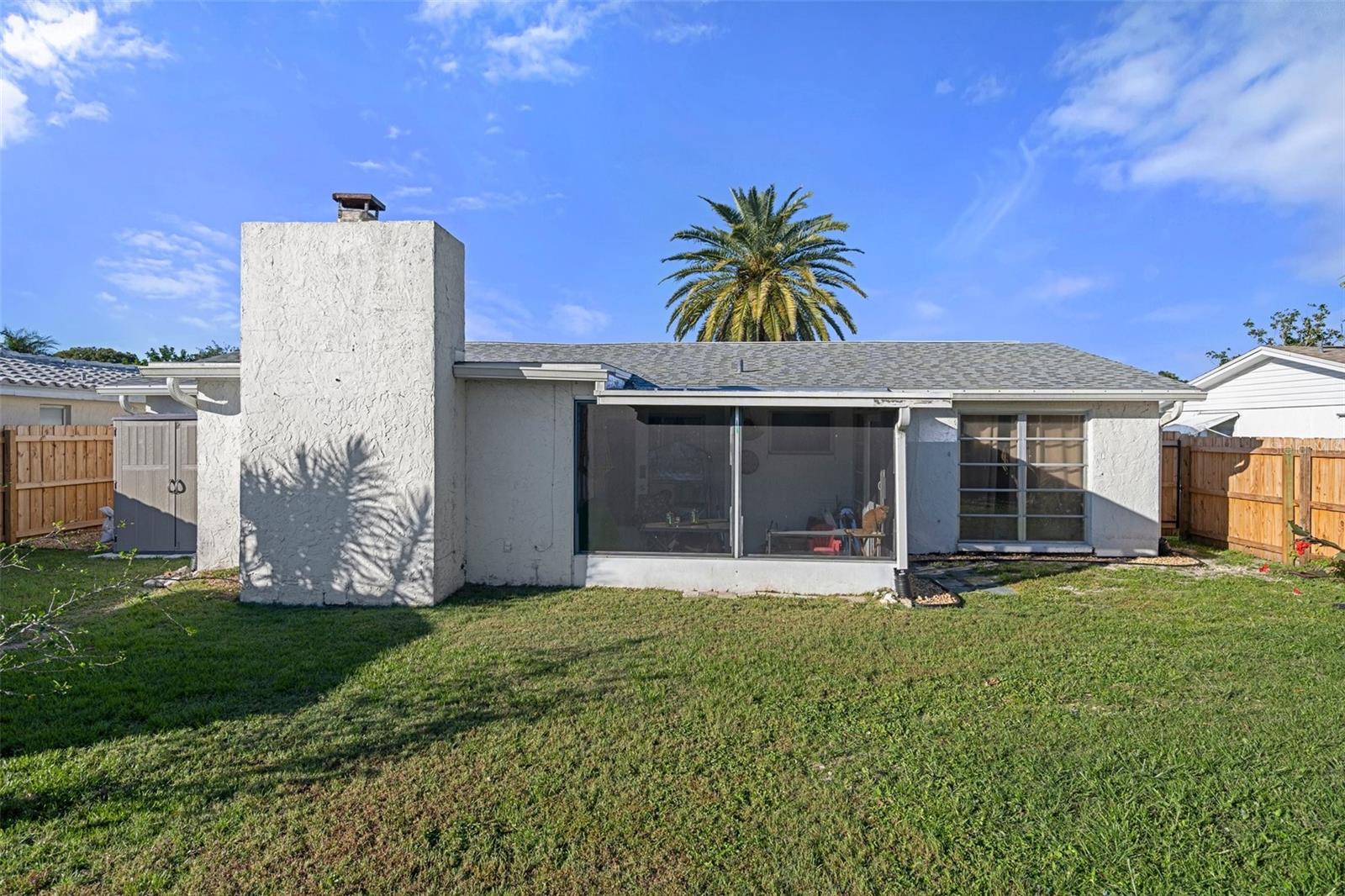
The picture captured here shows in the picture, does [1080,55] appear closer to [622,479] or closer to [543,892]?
[622,479]

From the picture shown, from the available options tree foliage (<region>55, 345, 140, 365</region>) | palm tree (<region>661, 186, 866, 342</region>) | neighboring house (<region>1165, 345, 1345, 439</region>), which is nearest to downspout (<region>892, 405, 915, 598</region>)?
neighboring house (<region>1165, 345, 1345, 439</region>)

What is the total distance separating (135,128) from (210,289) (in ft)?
12.3

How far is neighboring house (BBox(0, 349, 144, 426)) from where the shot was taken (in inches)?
519

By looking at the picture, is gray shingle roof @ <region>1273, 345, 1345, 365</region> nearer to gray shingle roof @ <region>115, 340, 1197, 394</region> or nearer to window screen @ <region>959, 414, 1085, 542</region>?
gray shingle roof @ <region>115, 340, 1197, 394</region>

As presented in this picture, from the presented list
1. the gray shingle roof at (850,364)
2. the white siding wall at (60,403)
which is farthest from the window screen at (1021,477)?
the white siding wall at (60,403)

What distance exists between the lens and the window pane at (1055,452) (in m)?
10.9

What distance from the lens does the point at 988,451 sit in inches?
438

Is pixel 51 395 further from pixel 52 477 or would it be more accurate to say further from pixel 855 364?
pixel 855 364

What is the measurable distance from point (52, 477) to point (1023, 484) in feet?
54.4

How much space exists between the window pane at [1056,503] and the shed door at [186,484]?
13.2 m

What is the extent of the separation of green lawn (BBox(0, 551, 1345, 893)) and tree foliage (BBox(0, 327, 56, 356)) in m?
35.4

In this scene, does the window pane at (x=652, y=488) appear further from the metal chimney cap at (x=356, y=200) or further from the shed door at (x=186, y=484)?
the shed door at (x=186, y=484)

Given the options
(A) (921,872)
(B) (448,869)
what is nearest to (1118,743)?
(A) (921,872)

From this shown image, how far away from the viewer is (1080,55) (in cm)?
1106
